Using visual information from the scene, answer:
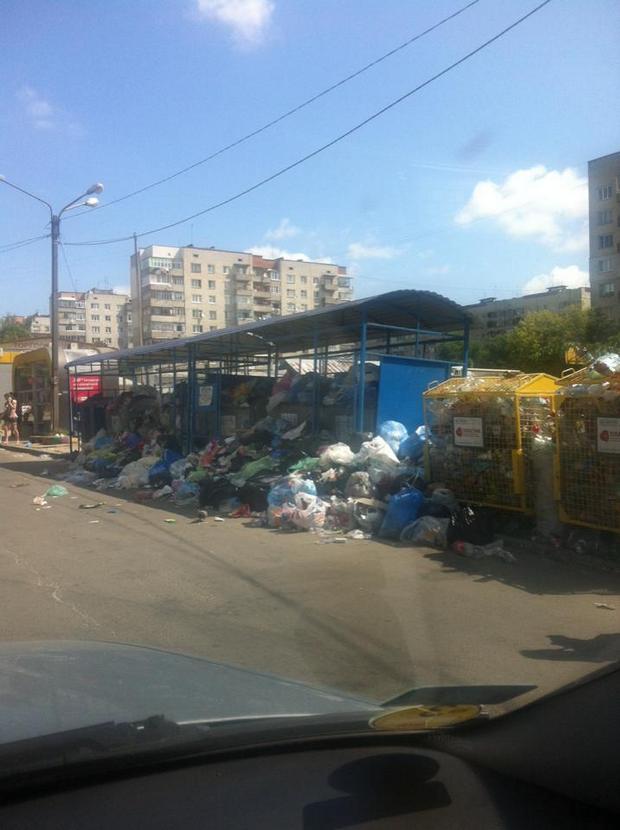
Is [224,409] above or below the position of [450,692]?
above

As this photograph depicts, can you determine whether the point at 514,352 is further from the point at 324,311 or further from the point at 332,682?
the point at 332,682

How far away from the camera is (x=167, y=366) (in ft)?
74.5

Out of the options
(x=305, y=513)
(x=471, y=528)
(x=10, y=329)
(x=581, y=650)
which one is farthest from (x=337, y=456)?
(x=10, y=329)

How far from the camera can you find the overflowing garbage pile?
29.8 ft

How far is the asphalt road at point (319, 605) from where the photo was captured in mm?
4984

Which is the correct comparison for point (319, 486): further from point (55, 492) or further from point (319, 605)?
point (55, 492)

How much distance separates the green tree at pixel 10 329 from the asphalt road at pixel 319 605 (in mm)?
72939

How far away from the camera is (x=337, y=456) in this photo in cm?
1123

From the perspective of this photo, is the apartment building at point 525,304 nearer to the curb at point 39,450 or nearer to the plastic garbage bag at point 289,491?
the curb at point 39,450

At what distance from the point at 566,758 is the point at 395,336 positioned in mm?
14189

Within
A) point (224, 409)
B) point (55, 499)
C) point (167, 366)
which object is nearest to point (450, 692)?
point (55, 499)

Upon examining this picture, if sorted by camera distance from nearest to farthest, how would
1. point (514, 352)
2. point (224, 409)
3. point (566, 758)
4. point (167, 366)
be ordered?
point (566, 758), point (224, 409), point (167, 366), point (514, 352)

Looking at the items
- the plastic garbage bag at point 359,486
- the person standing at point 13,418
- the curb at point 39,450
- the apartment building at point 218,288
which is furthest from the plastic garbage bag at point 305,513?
the apartment building at point 218,288

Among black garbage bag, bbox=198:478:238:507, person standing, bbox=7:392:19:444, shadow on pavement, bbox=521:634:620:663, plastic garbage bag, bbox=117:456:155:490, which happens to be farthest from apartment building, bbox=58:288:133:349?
shadow on pavement, bbox=521:634:620:663
